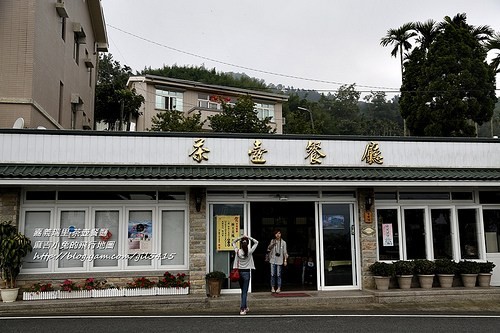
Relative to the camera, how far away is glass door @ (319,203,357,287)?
13.7 meters

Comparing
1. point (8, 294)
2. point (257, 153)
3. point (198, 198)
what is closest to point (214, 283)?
point (198, 198)

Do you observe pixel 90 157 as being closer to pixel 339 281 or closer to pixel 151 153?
pixel 151 153

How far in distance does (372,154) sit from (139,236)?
695 cm

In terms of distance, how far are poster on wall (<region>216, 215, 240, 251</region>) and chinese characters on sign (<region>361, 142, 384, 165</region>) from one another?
161 inches

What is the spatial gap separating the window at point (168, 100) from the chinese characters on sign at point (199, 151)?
23870mm

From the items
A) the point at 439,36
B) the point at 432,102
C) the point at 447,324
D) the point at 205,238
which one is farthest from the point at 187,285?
the point at 439,36

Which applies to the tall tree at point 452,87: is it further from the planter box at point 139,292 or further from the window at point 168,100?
the planter box at point 139,292

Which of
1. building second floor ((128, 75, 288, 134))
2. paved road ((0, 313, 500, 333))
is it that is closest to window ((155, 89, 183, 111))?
building second floor ((128, 75, 288, 134))

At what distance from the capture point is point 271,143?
13734 mm

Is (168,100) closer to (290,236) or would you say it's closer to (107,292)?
(290,236)

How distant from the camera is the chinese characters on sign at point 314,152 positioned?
1383 centimetres

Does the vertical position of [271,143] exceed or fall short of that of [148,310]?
it exceeds it

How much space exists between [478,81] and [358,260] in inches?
802

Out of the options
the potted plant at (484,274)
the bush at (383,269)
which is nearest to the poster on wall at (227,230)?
the bush at (383,269)
